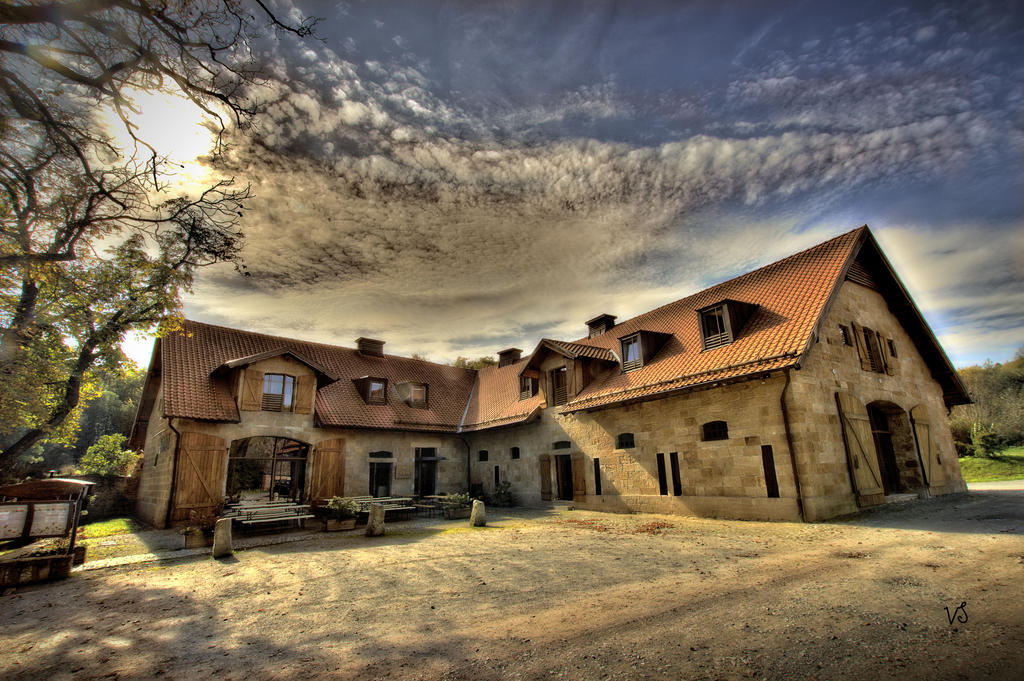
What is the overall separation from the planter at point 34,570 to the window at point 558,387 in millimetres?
15087

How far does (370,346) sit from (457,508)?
1246 cm

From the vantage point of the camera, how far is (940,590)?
525 cm

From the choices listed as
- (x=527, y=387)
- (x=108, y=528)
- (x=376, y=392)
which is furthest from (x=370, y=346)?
(x=108, y=528)

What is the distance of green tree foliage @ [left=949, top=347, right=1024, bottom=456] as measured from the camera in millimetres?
28453

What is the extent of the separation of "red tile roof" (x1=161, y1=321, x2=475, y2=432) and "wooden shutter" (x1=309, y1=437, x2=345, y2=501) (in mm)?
951

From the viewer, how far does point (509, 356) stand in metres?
27.3

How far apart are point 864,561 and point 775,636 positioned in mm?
4020

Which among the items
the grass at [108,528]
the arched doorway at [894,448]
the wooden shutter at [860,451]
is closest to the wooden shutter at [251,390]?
the grass at [108,528]

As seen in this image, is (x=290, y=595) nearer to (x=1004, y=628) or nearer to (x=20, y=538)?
(x=20, y=538)

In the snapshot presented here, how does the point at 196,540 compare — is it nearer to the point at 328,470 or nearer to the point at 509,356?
the point at 328,470

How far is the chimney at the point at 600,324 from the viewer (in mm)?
22734

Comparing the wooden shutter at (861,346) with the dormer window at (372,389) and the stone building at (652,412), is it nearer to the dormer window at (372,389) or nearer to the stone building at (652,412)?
the stone building at (652,412)


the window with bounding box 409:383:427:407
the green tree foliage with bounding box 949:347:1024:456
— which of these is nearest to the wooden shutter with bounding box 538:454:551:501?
the window with bounding box 409:383:427:407

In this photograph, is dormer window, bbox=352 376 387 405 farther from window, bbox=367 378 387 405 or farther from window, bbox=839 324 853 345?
window, bbox=839 324 853 345
